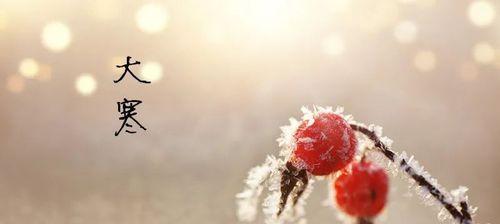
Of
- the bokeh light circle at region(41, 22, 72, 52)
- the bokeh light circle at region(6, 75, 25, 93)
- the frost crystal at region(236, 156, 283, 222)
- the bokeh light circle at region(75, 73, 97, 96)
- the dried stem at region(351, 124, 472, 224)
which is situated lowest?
the frost crystal at region(236, 156, 283, 222)

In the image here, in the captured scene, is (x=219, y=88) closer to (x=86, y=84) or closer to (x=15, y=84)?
(x=86, y=84)

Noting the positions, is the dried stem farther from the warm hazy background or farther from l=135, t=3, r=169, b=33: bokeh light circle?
l=135, t=3, r=169, b=33: bokeh light circle

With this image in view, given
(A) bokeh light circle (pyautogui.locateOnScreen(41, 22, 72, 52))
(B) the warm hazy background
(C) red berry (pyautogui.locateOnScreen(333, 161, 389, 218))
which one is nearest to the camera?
(C) red berry (pyautogui.locateOnScreen(333, 161, 389, 218))

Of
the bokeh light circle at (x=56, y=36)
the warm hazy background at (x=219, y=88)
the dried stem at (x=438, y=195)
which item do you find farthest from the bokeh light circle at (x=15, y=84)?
the dried stem at (x=438, y=195)

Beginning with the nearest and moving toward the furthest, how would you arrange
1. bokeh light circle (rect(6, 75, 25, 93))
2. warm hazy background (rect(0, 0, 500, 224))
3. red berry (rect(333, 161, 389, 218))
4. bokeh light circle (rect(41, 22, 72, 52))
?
red berry (rect(333, 161, 389, 218)) < warm hazy background (rect(0, 0, 500, 224)) < bokeh light circle (rect(6, 75, 25, 93)) < bokeh light circle (rect(41, 22, 72, 52))

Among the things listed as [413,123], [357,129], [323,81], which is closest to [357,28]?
[323,81]

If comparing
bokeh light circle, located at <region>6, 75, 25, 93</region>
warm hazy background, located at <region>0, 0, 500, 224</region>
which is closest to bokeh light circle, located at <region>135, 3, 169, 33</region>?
warm hazy background, located at <region>0, 0, 500, 224</region>

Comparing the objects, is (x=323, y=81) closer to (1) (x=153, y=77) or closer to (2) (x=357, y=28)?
(2) (x=357, y=28)

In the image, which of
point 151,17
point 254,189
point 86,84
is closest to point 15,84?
point 86,84
